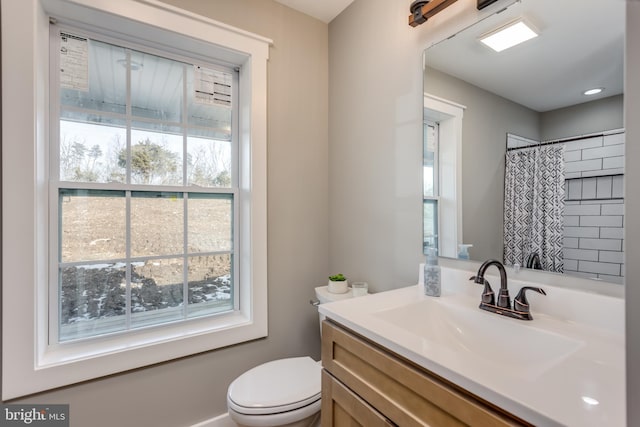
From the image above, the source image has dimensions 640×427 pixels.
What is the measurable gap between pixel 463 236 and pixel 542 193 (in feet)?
1.05

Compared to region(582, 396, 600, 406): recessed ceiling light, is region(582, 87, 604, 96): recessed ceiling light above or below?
above

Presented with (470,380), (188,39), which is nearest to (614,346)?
(470,380)

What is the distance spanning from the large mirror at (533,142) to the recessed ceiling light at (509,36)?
1 cm

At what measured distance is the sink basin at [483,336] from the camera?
0.75 m

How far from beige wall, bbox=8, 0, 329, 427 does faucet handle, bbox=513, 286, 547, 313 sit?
3.89 feet

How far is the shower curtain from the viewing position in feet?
3.15

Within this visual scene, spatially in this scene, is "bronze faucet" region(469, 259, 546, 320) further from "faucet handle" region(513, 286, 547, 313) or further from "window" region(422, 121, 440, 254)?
"window" region(422, 121, 440, 254)

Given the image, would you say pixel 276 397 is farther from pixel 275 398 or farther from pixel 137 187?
pixel 137 187

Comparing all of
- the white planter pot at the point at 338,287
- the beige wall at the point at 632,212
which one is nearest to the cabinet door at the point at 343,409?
the beige wall at the point at 632,212

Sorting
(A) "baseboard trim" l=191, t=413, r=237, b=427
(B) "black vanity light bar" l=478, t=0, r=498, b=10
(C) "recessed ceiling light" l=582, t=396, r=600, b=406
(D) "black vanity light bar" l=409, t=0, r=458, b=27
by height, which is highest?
(D) "black vanity light bar" l=409, t=0, r=458, b=27

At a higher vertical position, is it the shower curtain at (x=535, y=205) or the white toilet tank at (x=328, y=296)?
the shower curtain at (x=535, y=205)

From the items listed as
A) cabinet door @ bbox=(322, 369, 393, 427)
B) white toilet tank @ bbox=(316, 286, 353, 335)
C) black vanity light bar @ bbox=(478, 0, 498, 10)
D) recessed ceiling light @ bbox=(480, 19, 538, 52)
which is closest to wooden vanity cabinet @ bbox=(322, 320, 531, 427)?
cabinet door @ bbox=(322, 369, 393, 427)

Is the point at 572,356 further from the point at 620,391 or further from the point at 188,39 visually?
the point at 188,39

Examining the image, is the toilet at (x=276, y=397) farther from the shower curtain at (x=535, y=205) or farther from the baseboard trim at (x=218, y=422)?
the shower curtain at (x=535, y=205)
